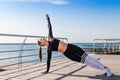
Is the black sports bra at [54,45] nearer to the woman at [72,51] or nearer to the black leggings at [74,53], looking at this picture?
the woman at [72,51]

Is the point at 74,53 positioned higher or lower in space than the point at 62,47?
lower

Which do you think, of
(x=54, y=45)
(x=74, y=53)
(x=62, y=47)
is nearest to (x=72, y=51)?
(x=74, y=53)

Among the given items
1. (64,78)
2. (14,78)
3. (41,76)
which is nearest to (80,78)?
(64,78)

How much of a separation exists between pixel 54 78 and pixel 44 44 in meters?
0.78

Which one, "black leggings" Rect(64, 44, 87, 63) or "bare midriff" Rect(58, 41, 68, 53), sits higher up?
"bare midriff" Rect(58, 41, 68, 53)

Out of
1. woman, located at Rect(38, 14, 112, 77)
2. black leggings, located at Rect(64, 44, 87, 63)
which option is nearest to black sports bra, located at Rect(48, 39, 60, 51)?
woman, located at Rect(38, 14, 112, 77)

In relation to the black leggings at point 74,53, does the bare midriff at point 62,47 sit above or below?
above

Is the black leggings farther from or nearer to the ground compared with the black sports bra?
nearer to the ground

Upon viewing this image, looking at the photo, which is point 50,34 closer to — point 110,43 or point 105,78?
point 105,78

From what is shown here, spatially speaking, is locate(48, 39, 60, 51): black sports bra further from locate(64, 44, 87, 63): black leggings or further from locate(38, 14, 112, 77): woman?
locate(64, 44, 87, 63): black leggings

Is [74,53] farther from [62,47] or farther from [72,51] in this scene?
[62,47]

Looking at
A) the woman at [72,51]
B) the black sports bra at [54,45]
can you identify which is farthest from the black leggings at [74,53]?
the black sports bra at [54,45]

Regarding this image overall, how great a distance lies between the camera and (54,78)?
240 inches

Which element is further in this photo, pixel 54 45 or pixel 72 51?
pixel 54 45
